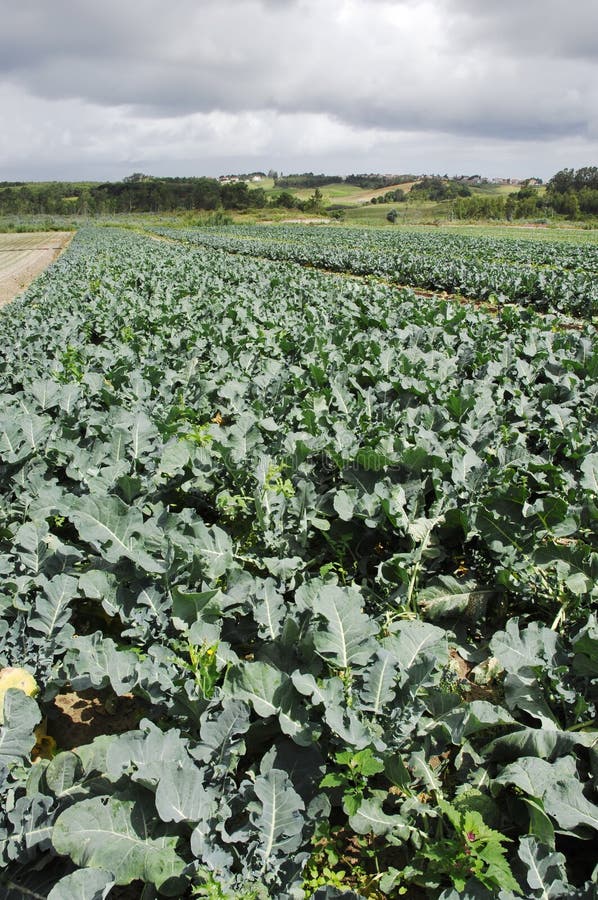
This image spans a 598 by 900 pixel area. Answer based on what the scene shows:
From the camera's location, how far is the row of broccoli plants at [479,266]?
1524cm

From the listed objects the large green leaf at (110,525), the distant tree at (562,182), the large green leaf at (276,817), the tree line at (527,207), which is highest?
the distant tree at (562,182)

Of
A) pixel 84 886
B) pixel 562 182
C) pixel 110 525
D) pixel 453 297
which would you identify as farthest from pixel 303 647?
pixel 562 182

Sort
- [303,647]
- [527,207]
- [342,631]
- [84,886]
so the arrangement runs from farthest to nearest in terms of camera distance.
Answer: [527,207], [303,647], [342,631], [84,886]

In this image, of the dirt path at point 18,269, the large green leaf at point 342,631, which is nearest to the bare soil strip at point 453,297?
the large green leaf at point 342,631

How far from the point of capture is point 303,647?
2.19 meters

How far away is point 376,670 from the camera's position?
6.27 feet

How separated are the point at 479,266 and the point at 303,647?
68.8 ft

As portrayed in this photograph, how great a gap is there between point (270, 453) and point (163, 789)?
97.5 inches

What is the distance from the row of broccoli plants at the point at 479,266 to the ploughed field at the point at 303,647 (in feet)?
36.4

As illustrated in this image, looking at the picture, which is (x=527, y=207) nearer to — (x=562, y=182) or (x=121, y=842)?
Result: (x=562, y=182)

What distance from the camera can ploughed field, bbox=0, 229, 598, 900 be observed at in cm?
162

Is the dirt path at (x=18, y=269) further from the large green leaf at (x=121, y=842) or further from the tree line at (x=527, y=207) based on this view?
the tree line at (x=527, y=207)

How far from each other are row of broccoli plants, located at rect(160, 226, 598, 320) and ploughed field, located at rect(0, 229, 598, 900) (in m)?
11.1

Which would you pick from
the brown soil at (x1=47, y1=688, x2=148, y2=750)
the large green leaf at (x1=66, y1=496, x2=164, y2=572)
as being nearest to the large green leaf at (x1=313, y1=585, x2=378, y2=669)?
the large green leaf at (x1=66, y1=496, x2=164, y2=572)
